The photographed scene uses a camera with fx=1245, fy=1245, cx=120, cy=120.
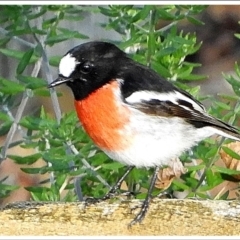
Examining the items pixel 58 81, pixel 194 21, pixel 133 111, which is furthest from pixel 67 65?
pixel 194 21

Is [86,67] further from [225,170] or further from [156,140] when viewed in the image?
[225,170]

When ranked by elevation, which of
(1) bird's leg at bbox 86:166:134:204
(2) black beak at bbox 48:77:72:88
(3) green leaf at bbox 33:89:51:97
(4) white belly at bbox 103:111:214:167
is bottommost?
(1) bird's leg at bbox 86:166:134:204

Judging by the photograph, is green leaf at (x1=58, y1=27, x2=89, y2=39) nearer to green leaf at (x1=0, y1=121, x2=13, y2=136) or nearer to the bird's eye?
the bird's eye

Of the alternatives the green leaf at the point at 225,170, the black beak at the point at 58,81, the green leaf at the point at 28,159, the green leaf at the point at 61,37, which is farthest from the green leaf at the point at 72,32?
the green leaf at the point at 225,170

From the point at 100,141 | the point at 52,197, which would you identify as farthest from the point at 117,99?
the point at 52,197

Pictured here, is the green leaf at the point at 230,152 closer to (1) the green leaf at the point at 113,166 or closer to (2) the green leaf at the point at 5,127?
(1) the green leaf at the point at 113,166

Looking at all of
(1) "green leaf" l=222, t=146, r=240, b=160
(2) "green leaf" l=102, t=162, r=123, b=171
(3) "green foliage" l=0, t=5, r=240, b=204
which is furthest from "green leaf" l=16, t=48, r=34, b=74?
(1) "green leaf" l=222, t=146, r=240, b=160
